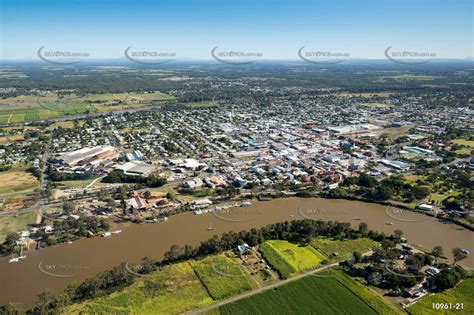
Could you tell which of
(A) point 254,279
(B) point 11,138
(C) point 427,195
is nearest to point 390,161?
(C) point 427,195

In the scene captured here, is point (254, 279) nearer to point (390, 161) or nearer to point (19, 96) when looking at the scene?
point (390, 161)

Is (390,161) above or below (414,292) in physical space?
above

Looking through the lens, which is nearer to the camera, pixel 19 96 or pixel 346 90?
pixel 19 96

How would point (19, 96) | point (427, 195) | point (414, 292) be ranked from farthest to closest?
point (19, 96) < point (427, 195) < point (414, 292)

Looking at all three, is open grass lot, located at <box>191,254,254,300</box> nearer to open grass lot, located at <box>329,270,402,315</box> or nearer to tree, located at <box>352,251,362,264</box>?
open grass lot, located at <box>329,270,402,315</box>

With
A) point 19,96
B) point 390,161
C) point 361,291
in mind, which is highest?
point 19,96

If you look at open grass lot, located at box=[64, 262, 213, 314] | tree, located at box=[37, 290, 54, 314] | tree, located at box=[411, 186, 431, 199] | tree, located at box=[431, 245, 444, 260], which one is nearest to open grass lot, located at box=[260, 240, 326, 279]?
open grass lot, located at box=[64, 262, 213, 314]

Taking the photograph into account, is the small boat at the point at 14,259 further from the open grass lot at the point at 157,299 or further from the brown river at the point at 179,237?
the open grass lot at the point at 157,299
